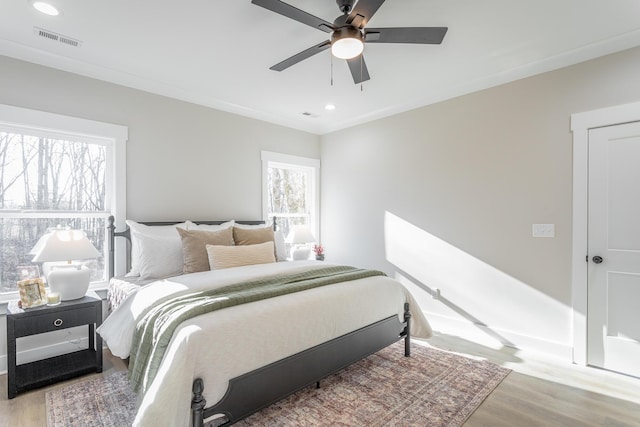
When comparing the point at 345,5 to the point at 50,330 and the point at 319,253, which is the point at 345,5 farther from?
the point at 319,253

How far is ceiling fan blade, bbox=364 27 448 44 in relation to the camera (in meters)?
2.05

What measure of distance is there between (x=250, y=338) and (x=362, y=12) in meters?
1.99

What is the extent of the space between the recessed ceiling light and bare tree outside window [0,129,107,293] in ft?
3.81

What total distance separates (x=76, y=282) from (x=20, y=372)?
772 millimetres

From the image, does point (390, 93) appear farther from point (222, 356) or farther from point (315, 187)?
point (222, 356)

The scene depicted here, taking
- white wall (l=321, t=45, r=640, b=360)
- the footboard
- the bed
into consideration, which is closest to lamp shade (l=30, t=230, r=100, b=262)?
the bed

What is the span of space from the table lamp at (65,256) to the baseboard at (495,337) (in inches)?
140

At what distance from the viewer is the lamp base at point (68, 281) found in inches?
104

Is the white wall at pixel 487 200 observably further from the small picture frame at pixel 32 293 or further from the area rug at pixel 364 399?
the small picture frame at pixel 32 293

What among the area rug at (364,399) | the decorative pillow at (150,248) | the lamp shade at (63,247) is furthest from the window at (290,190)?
the area rug at (364,399)

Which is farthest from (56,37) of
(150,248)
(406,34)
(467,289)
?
(467,289)

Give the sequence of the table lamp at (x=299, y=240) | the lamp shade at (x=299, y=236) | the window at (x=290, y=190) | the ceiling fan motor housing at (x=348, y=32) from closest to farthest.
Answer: the ceiling fan motor housing at (x=348, y=32), the table lamp at (x=299, y=240), the lamp shade at (x=299, y=236), the window at (x=290, y=190)

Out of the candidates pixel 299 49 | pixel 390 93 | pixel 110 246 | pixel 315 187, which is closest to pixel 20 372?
pixel 110 246

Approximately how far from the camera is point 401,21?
7.74ft
